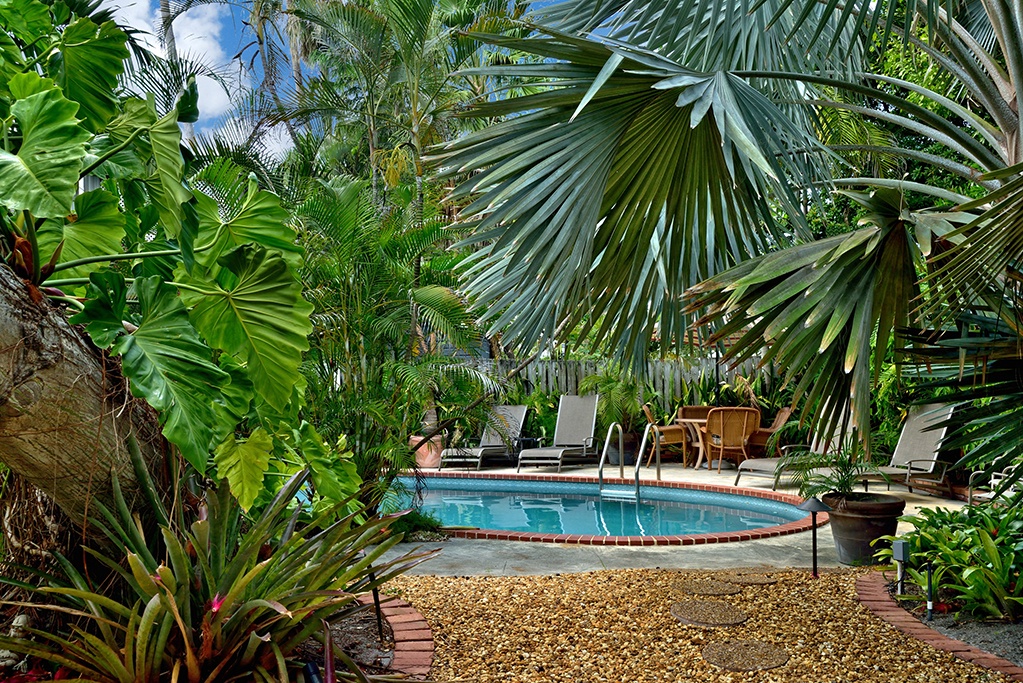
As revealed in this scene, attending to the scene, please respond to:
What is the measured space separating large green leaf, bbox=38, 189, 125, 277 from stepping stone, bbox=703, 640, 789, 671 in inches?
109

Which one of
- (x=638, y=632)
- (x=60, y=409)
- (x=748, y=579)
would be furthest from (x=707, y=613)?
(x=60, y=409)

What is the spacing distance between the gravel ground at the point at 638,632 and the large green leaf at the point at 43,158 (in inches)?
85.5

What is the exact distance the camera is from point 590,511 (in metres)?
8.73

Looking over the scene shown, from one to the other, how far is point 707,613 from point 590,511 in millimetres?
4754

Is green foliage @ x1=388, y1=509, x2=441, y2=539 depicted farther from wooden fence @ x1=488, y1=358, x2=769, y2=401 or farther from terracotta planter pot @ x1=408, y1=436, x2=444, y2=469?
terracotta planter pot @ x1=408, y1=436, x2=444, y2=469

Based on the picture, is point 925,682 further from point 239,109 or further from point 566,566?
point 239,109

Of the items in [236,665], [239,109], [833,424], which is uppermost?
[239,109]

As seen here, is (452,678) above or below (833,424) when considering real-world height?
below

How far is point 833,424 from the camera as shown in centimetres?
318

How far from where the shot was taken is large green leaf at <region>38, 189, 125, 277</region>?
2.53 m

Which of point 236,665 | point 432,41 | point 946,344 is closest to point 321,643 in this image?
point 236,665

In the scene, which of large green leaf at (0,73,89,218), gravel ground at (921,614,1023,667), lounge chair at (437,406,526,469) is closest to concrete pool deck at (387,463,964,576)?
gravel ground at (921,614,1023,667)

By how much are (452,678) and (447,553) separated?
99.5 inches

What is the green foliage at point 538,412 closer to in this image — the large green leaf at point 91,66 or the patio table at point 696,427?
the patio table at point 696,427
